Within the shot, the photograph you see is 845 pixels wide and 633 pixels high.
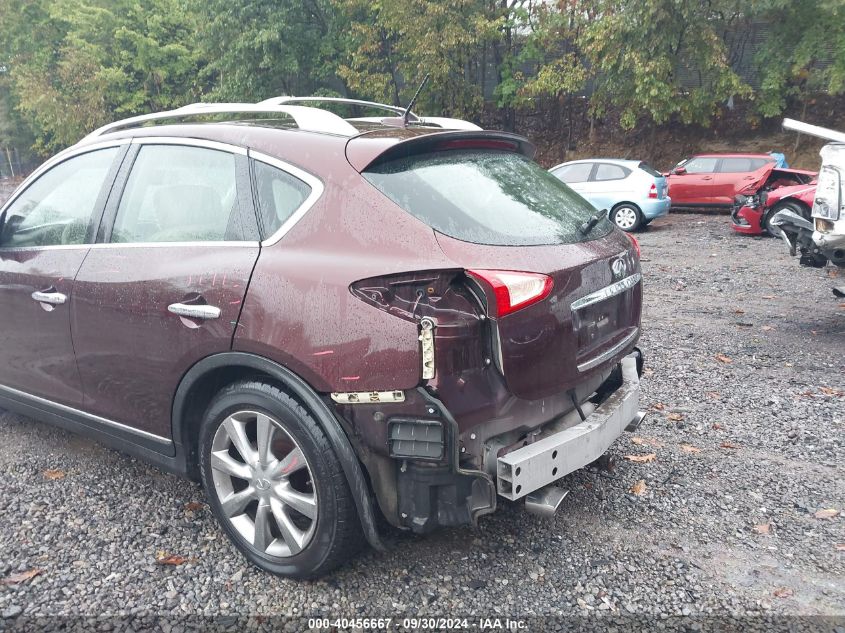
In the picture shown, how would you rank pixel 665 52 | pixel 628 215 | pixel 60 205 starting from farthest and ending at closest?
pixel 665 52, pixel 628 215, pixel 60 205

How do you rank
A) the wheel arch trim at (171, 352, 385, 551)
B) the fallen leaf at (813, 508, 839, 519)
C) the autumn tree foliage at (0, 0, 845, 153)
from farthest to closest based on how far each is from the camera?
the autumn tree foliage at (0, 0, 845, 153) < the fallen leaf at (813, 508, 839, 519) < the wheel arch trim at (171, 352, 385, 551)

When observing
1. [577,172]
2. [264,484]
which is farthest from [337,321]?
[577,172]

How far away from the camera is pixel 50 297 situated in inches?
134

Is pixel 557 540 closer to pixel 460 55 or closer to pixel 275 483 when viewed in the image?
pixel 275 483

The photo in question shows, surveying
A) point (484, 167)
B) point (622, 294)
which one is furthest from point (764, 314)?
point (484, 167)

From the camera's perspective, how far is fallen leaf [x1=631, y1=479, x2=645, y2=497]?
3.44 m

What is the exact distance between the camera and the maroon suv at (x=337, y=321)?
7.92 feet

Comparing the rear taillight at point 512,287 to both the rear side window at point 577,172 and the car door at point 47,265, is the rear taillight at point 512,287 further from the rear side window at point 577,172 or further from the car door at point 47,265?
the rear side window at point 577,172

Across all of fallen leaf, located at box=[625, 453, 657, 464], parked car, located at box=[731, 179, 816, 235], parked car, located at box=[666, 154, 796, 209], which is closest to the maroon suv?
fallen leaf, located at box=[625, 453, 657, 464]

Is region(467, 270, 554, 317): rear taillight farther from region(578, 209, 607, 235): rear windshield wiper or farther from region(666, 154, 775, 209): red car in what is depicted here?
region(666, 154, 775, 209): red car

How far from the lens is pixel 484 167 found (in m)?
3.02

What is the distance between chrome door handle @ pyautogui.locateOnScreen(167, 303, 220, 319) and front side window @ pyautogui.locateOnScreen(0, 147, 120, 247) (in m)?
0.89

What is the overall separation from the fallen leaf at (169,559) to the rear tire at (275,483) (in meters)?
0.23

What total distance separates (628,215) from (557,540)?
1238 centimetres
